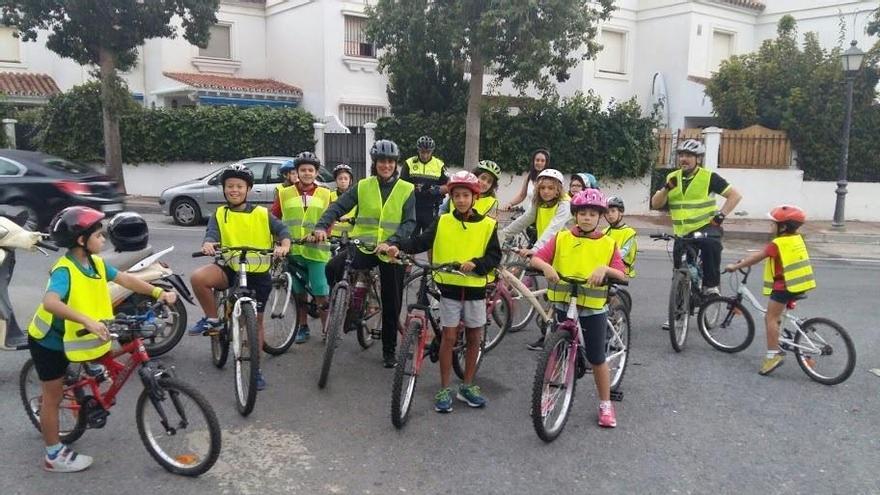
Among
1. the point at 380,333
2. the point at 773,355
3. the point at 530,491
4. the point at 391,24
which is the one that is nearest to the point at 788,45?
the point at 391,24

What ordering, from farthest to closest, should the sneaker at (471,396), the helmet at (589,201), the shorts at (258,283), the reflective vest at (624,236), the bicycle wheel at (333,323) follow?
the reflective vest at (624,236) → the shorts at (258,283) → the bicycle wheel at (333,323) → the sneaker at (471,396) → the helmet at (589,201)

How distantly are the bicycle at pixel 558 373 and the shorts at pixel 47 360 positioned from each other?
274 centimetres

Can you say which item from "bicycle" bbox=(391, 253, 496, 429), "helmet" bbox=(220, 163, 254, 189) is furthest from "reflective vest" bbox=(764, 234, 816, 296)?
"helmet" bbox=(220, 163, 254, 189)

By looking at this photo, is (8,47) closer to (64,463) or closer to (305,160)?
(305,160)

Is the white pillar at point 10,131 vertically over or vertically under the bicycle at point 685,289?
over

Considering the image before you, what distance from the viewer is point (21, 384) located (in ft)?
14.4

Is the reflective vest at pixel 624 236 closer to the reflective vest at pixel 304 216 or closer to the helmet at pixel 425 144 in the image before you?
the helmet at pixel 425 144

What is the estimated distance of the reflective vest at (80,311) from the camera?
3773 mm

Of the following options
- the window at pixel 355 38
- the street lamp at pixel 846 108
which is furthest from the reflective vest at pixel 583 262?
the window at pixel 355 38

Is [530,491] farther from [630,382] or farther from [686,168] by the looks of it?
[686,168]

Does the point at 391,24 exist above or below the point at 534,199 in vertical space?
above

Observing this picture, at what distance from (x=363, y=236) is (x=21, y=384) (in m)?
2.58

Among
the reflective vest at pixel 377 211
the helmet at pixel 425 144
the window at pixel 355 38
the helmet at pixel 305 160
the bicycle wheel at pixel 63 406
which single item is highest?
the window at pixel 355 38

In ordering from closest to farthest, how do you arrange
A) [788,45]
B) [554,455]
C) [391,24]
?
[554,455] → [391,24] → [788,45]
